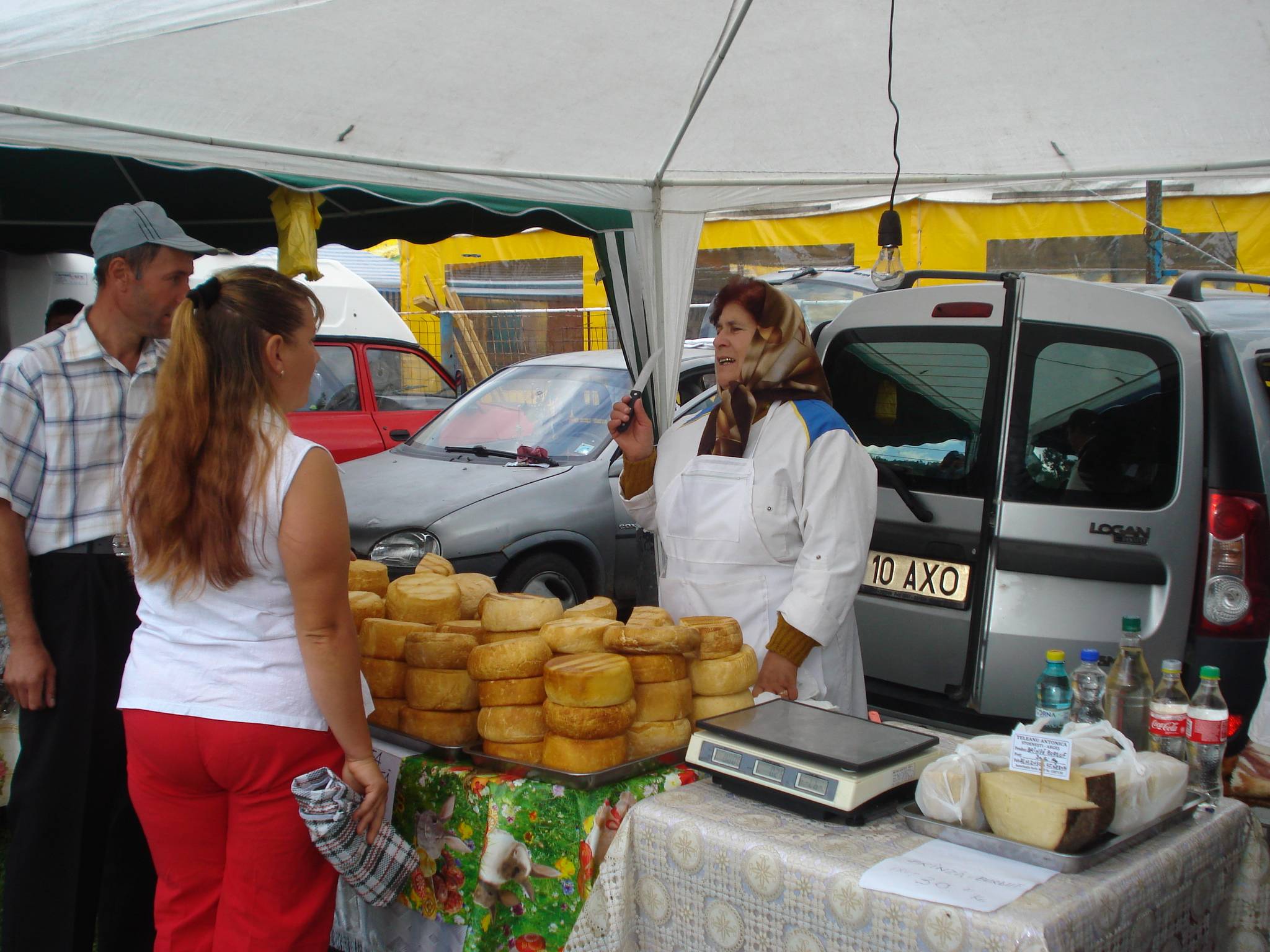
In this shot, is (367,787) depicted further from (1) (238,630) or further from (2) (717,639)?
(2) (717,639)

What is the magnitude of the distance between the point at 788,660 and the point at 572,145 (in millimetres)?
2237

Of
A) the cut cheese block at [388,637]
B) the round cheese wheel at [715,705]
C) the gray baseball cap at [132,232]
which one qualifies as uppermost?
the gray baseball cap at [132,232]

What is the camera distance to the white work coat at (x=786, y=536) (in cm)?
273

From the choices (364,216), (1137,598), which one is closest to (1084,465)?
(1137,598)

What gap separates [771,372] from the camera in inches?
115

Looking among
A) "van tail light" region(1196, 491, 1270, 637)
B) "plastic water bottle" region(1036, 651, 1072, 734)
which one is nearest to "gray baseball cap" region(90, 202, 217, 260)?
"plastic water bottle" region(1036, 651, 1072, 734)

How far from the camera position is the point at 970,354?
378 cm

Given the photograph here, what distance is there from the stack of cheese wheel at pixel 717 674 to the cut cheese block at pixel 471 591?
67cm

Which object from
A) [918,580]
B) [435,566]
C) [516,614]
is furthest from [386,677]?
[918,580]

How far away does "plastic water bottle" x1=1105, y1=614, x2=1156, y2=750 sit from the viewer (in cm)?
227

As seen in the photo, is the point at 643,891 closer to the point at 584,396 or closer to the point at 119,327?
the point at 119,327

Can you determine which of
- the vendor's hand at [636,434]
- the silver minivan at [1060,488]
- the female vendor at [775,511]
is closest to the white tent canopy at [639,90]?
the silver minivan at [1060,488]

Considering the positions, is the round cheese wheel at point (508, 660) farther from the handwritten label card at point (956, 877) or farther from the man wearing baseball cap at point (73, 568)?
the man wearing baseball cap at point (73, 568)

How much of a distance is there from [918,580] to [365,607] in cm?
206
